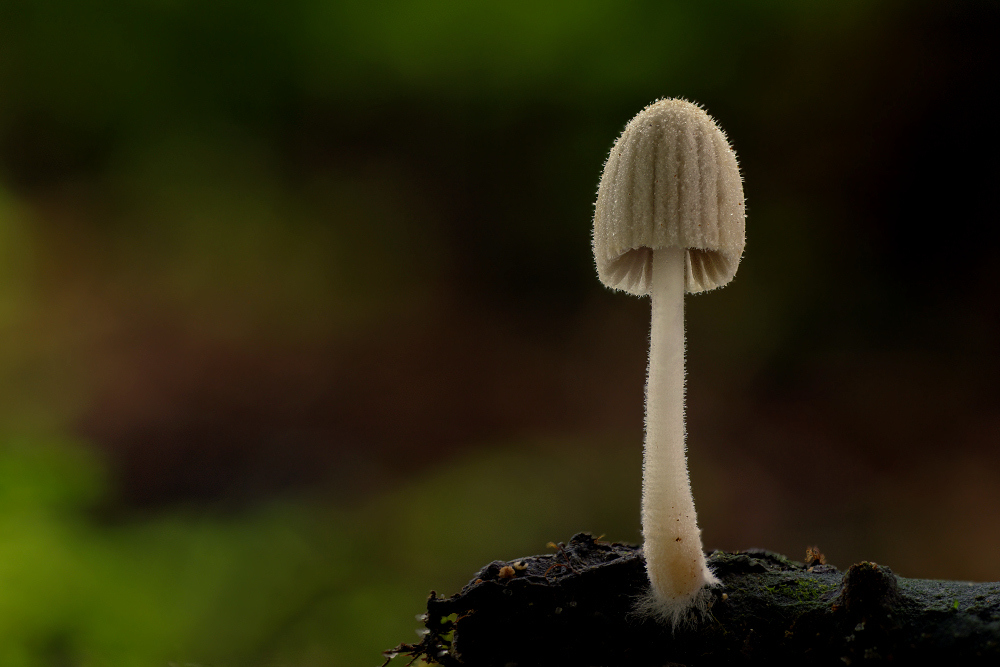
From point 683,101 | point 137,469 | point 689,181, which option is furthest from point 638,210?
point 137,469

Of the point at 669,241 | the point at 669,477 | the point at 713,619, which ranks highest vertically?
the point at 669,241

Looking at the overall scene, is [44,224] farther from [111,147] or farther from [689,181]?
[689,181]

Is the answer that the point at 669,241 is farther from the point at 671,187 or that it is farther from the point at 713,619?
the point at 713,619

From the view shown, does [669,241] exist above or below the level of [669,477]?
above

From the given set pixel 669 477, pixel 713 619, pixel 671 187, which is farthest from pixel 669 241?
pixel 713 619

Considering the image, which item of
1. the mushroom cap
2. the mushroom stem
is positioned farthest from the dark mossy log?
the mushroom cap

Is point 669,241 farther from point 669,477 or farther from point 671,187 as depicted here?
point 669,477
